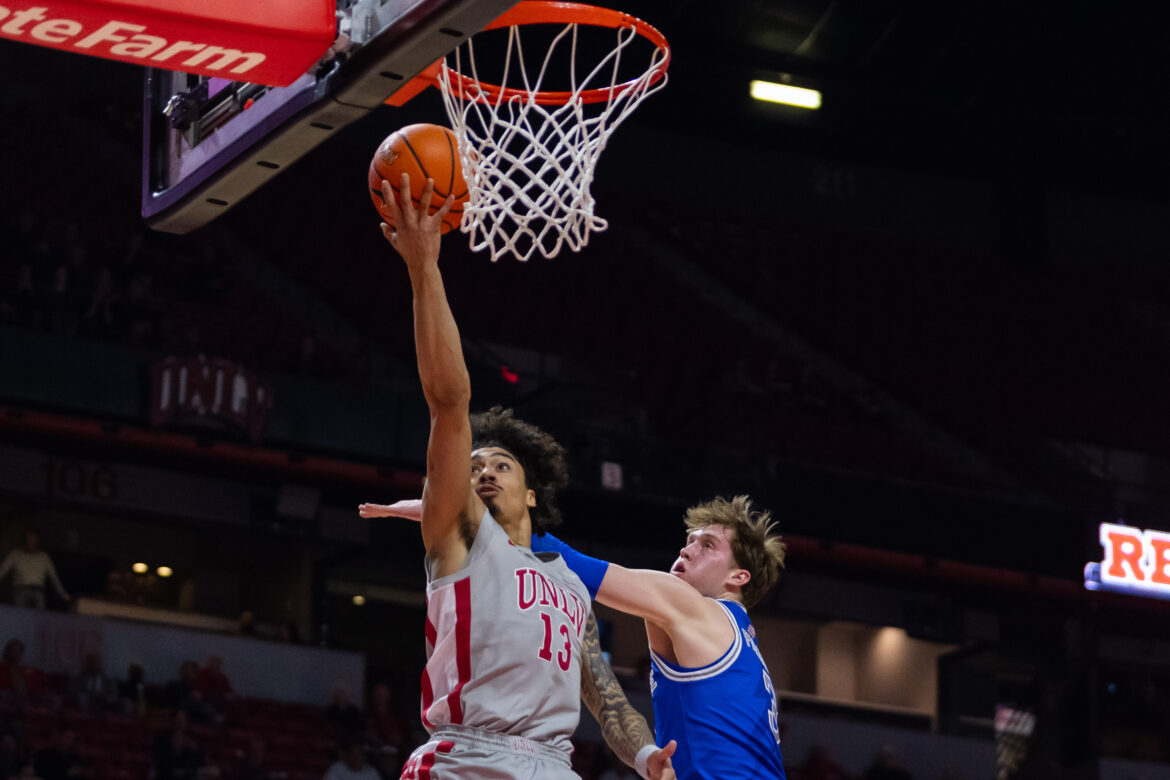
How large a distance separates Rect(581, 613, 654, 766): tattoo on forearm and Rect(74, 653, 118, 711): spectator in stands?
25.0ft

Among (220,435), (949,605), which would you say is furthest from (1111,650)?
(220,435)

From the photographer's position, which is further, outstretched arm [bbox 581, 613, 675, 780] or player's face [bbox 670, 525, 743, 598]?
player's face [bbox 670, 525, 743, 598]

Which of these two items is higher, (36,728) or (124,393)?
(124,393)

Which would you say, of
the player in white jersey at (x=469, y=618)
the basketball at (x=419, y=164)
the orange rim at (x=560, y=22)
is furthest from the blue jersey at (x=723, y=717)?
the orange rim at (x=560, y=22)

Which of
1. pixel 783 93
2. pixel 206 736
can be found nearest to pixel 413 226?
pixel 206 736

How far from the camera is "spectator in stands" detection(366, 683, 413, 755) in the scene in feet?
39.2

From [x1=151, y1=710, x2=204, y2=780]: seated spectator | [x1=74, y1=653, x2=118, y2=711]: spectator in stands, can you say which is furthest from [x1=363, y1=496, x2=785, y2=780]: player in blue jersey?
[x1=74, y1=653, x2=118, y2=711]: spectator in stands

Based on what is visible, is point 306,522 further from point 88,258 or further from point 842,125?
point 842,125

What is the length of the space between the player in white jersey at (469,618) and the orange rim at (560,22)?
1235mm

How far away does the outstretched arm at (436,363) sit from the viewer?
3.56 meters

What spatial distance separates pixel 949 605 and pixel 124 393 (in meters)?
8.76

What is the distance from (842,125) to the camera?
1928 cm

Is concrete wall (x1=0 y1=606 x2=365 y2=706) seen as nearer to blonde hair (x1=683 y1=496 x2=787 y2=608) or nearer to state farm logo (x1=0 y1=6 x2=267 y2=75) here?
blonde hair (x1=683 y1=496 x2=787 y2=608)

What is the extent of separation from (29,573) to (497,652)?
9.64m
